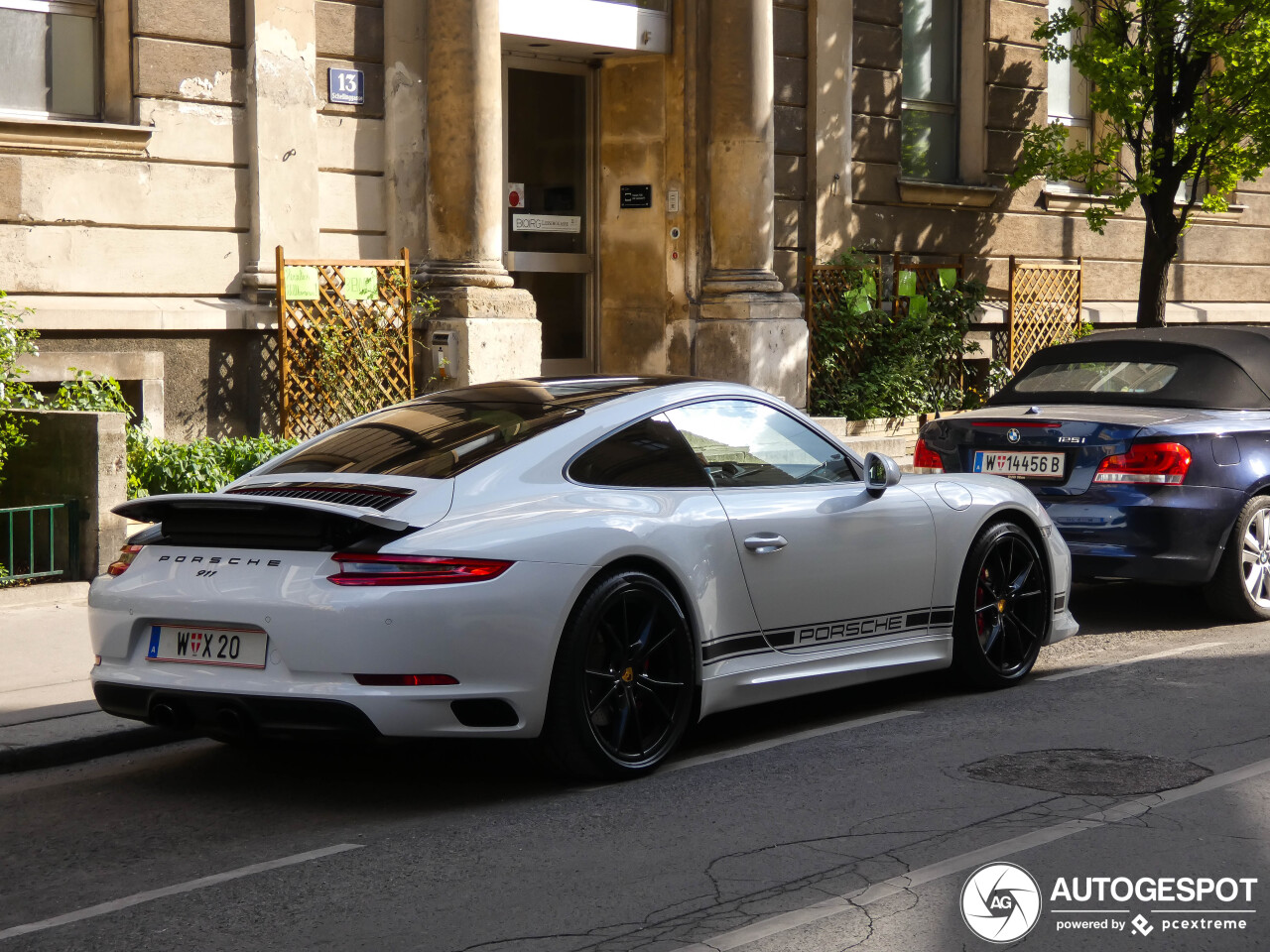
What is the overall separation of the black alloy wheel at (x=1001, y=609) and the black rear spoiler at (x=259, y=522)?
2.98m

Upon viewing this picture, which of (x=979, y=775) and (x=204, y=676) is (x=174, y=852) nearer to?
(x=204, y=676)

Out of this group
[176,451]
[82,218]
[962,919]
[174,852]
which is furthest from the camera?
[82,218]

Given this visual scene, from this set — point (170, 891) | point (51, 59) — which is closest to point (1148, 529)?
point (170, 891)

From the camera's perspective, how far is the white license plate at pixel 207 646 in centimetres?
537

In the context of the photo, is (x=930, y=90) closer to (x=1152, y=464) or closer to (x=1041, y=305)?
(x=1041, y=305)

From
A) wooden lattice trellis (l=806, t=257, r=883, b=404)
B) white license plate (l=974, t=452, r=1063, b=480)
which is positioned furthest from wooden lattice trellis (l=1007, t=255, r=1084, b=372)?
white license plate (l=974, t=452, r=1063, b=480)

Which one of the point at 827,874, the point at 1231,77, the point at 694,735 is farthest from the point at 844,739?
the point at 1231,77

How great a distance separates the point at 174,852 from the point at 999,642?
12.8 ft

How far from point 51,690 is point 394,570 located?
278 cm

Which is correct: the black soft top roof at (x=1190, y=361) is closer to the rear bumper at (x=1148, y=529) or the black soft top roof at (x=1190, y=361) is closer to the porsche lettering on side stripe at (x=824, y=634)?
the rear bumper at (x=1148, y=529)

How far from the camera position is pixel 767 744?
21.3 ft

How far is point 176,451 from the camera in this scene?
37.1ft

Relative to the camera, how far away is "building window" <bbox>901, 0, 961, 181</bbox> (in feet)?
63.1

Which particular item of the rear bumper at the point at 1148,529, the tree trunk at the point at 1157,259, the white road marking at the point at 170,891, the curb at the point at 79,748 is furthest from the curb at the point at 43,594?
the tree trunk at the point at 1157,259
